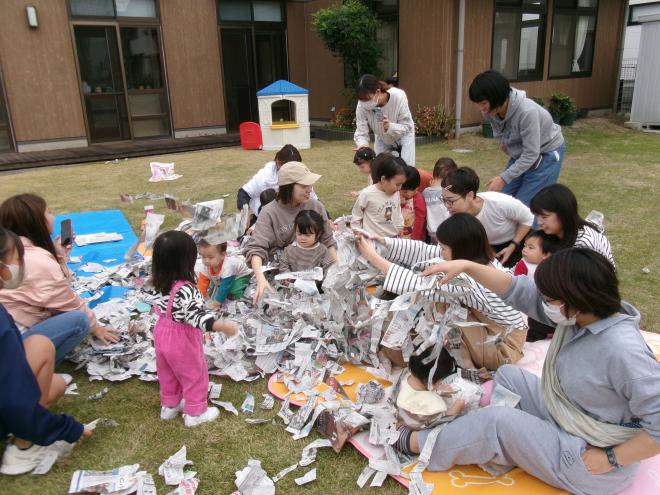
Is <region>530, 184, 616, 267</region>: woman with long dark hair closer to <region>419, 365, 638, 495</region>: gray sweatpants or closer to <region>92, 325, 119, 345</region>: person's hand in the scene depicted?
<region>419, 365, 638, 495</region>: gray sweatpants

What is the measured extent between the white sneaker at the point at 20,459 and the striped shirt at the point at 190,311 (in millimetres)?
844

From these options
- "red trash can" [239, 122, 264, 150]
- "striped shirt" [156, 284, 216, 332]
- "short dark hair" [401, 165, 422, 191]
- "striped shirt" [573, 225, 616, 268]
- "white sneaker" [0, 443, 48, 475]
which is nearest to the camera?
"white sneaker" [0, 443, 48, 475]

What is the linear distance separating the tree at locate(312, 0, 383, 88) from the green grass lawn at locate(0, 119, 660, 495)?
208 centimetres

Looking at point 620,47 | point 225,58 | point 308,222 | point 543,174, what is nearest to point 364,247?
point 308,222

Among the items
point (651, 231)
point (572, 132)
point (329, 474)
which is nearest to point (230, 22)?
point (572, 132)

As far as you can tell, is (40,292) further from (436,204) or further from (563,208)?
(436,204)

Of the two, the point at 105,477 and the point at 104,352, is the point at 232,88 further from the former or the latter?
the point at 105,477

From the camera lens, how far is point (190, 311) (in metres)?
2.47

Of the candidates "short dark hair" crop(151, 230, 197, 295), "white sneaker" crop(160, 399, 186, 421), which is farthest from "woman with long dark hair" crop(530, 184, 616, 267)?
"white sneaker" crop(160, 399, 186, 421)

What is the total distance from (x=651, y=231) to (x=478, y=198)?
8.83 ft

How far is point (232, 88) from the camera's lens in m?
14.1

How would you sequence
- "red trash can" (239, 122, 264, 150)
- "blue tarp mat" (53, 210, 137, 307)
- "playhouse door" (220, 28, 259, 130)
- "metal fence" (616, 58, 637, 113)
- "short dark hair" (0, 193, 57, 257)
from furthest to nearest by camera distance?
"metal fence" (616, 58, 637, 113) < "playhouse door" (220, 28, 259, 130) < "red trash can" (239, 122, 264, 150) < "blue tarp mat" (53, 210, 137, 307) < "short dark hair" (0, 193, 57, 257)

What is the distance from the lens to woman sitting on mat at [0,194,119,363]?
2.82 meters

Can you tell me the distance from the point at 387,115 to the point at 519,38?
9.42 meters
